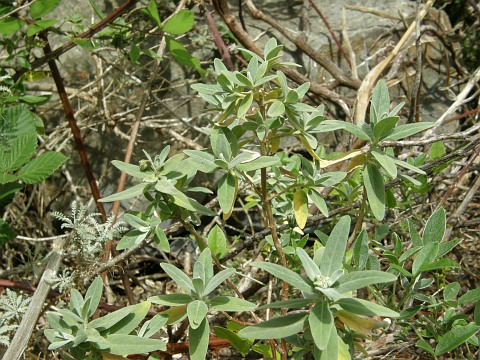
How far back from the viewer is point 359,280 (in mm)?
906

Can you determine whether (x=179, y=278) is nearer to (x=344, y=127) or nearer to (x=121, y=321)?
(x=121, y=321)

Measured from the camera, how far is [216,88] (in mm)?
1172

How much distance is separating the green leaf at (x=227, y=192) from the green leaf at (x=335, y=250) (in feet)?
0.74

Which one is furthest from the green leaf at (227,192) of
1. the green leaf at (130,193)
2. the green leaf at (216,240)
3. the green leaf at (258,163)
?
the green leaf at (216,240)

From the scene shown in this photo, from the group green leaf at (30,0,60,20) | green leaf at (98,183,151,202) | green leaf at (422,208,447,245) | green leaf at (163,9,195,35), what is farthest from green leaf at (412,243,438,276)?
green leaf at (30,0,60,20)

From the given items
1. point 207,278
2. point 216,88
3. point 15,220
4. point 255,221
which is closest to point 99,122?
point 15,220

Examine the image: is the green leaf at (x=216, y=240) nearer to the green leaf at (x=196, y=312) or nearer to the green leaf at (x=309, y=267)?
the green leaf at (x=196, y=312)

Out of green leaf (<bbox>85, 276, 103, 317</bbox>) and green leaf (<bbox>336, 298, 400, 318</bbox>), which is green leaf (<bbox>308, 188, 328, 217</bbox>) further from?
green leaf (<bbox>85, 276, 103, 317</bbox>)

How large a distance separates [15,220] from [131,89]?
73 centimetres

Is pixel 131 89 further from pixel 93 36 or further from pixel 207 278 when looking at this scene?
pixel 207 278

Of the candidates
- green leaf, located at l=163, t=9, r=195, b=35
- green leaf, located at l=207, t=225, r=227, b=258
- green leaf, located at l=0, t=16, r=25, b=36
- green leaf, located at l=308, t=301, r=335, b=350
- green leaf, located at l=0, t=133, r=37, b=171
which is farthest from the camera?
green leaf, located at l=163, t=9, r=195, b=35

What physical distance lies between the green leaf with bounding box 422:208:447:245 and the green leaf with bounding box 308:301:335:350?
0.35 metres

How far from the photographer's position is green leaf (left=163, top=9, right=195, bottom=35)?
184cm

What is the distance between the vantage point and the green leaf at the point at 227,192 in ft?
3.54
